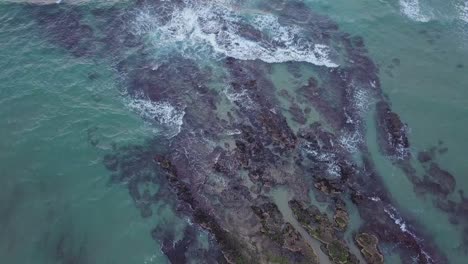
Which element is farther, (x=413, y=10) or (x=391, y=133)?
(x=413, y=10)

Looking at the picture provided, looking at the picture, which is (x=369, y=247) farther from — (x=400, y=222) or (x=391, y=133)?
(x=391, y=133)

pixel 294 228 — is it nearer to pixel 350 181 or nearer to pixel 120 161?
pixel 350 181

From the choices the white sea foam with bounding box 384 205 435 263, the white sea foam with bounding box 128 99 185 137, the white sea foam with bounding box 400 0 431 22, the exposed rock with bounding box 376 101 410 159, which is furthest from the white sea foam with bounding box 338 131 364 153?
the white sea foam with bounding box 400 0 431 22

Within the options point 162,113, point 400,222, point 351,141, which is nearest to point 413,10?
point 351,141

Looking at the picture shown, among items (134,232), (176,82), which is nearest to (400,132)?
(176,82)

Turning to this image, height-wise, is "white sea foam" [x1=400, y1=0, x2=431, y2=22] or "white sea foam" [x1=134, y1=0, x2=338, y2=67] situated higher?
"white sea foam" [x1=400, y1=0, x2=431, y2=22]

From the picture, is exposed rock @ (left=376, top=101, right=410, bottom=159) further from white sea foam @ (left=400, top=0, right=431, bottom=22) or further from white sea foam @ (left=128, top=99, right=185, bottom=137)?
white sea foam @ (left=128, top=99, right=185, bottom=137)

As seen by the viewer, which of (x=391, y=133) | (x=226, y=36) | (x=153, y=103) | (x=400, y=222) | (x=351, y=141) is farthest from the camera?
(x=226, y=36)
